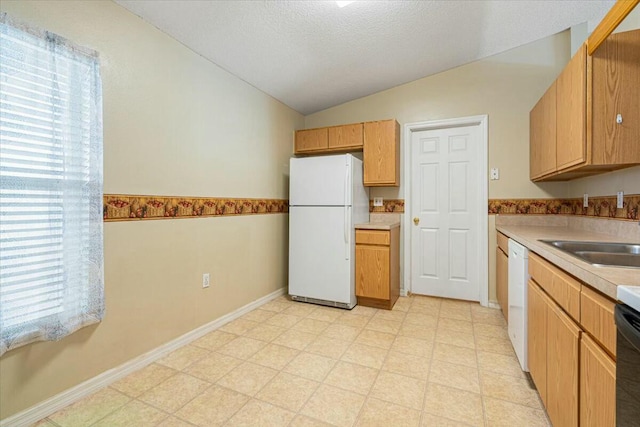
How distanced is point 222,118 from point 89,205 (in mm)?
1354

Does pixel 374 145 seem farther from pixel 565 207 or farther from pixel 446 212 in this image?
pixel 565 207

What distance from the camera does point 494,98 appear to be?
309 centimetres

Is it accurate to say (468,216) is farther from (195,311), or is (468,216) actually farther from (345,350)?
(195,311)

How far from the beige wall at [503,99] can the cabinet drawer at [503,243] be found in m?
0.32

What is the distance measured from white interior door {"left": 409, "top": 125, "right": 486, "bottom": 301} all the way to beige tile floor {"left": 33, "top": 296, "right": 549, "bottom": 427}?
727 millimetres

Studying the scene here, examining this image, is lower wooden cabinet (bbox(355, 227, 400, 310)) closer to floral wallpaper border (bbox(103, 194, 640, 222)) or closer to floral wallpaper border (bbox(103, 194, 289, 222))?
floral wallpaper border (bbox(103, 194, 640, 222))

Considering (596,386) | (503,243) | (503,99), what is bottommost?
(596,386)

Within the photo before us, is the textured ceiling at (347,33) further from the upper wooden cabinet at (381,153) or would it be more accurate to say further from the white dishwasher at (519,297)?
the white dishwasher at (519,297)

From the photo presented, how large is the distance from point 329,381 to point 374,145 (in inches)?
95.4

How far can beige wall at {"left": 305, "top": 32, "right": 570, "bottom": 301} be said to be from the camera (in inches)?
114

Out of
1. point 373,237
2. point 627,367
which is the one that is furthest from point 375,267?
point 627,367

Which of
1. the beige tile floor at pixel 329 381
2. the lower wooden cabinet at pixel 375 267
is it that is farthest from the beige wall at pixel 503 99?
the beige tile floor at pixel 329 381

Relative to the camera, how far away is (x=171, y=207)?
2176mm

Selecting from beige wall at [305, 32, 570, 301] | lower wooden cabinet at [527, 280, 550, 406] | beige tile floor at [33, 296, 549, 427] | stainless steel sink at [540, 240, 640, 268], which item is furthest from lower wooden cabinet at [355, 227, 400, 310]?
stainless steel sink at [540, 240, 640, 268]
